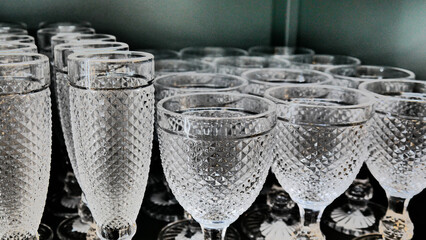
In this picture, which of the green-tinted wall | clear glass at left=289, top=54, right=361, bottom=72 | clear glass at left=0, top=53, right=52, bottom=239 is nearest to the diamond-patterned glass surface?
clear glass at left=0, top=53, right=52, bottom=239

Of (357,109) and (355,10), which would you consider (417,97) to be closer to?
(357,109)

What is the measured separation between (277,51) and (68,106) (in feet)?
1.97

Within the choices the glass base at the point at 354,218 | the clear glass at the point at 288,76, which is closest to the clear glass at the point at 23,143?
the clear glass at the point at 288,76

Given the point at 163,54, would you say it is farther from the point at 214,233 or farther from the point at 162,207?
the point at 214,233

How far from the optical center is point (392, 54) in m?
0.87

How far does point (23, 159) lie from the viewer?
49cm

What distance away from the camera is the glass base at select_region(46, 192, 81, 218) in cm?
70

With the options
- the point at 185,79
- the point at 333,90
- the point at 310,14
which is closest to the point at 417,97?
the point at 333,90

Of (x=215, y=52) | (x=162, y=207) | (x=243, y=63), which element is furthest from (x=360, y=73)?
(x=162, y=207)

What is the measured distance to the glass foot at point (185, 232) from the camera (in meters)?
0.67

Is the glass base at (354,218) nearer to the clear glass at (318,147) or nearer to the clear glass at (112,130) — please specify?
the clear glass at (318,147)

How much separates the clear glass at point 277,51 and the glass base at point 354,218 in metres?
0.37

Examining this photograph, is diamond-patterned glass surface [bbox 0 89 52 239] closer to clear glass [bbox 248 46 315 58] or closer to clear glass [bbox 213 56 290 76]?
clear glass [bbox 213 56 290 76]

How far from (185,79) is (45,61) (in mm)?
251
